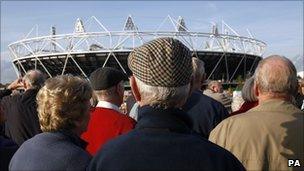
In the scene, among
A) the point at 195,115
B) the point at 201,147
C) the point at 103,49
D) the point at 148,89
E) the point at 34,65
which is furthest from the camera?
the point at 34,65

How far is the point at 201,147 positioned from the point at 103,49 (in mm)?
60421

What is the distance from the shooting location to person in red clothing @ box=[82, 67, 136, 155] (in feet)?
13.0

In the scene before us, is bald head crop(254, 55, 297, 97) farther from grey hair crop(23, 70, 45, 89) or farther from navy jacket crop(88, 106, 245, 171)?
grey hair crop(23, 70, 45, 89)

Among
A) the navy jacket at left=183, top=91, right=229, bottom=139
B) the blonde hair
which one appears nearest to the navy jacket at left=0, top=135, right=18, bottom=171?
the blonde hair

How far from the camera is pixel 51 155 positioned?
2.86m

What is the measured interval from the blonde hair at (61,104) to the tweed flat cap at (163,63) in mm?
1148

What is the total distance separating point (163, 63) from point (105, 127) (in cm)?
208

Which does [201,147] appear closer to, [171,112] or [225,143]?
[171,112]

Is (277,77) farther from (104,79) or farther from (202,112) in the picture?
(202,112)

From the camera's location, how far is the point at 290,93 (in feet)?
10.5

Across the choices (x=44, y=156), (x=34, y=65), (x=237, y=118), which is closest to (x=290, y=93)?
(x=237, y=118)

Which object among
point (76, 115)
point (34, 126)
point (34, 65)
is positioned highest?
point (76, 115)

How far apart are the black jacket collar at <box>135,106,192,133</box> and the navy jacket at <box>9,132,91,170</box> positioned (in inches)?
37.1

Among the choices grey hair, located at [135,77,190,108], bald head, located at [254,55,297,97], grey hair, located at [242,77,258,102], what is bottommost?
grey hair, located at [242,77,258,102]
